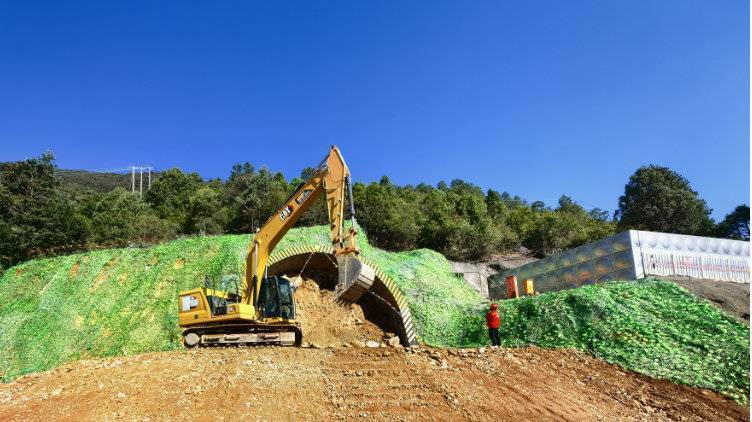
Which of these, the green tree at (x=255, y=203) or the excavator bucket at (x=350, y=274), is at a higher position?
the green tree at (x=255, y=203)

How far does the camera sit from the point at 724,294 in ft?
44.9

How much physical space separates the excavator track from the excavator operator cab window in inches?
12.8

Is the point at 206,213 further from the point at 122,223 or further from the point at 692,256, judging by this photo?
the point at 692,256

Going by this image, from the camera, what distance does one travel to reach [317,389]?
31.2 feet

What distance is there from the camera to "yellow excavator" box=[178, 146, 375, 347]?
12.8m

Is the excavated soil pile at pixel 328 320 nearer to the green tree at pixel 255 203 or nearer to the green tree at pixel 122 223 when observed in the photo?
the green tree at pixel 122 223

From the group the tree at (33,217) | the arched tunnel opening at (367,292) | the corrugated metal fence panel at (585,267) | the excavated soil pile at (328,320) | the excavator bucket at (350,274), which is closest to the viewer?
the excavator bucket at (350,274)

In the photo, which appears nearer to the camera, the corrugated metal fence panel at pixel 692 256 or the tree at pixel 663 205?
the corrugated metal fence panel at pixel 692 256

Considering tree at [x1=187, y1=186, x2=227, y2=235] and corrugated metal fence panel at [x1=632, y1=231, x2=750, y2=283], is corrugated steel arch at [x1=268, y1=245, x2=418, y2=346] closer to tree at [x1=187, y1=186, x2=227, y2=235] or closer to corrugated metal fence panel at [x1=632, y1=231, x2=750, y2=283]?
corrugated metal fence panel at [x1=632, y1=231, x2=750, y2=283]

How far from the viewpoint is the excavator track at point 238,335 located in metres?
→ 13.1

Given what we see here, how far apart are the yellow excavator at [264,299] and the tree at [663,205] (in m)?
34.5

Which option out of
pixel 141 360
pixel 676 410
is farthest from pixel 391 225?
pixel 676 410

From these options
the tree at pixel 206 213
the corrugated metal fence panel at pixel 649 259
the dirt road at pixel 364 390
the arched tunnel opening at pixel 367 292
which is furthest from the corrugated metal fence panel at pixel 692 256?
the tree at pixel 206 213

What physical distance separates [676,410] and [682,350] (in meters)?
2.43
